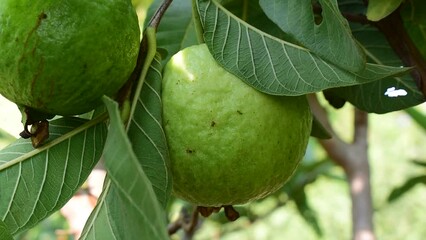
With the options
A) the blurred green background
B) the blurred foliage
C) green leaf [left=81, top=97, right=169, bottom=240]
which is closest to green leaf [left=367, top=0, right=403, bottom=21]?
green leaf [left=81, top=97, right=169, bottom=240]

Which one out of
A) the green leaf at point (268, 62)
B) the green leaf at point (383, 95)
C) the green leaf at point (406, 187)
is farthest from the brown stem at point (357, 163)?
the green leaf at point (268, 62)

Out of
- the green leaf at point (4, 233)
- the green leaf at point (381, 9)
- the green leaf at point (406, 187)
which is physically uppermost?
the green leaf at point (381, 9)

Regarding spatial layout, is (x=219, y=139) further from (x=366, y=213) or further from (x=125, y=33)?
(x=366, y=213)

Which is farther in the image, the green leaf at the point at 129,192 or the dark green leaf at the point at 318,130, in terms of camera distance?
the dark green leaf at the point at 318,130

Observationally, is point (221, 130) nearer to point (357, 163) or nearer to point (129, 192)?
point (129, 192)

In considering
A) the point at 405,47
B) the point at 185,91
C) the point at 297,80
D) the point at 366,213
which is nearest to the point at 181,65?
the point at 185,91

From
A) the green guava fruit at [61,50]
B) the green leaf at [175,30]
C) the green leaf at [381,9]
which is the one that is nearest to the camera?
the green guava fruit at [61,50]

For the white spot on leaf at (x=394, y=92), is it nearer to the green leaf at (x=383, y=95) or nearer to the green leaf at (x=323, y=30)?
the green leaf at (x=383, y=95)

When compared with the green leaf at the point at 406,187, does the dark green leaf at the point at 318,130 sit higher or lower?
higher
